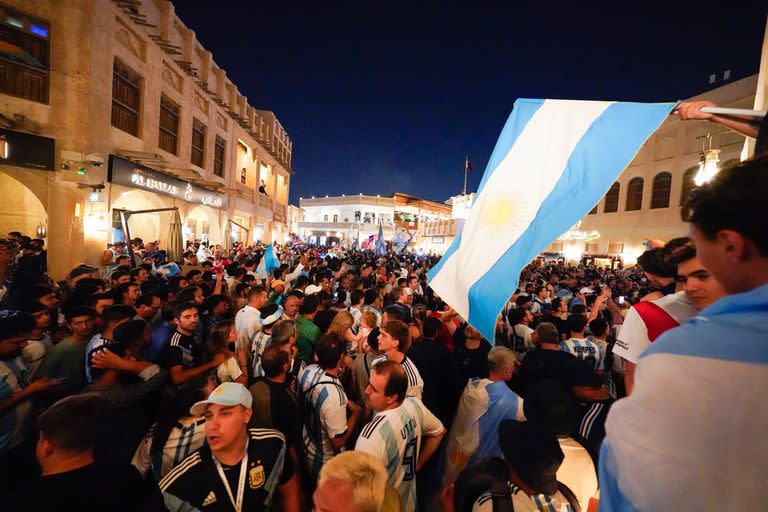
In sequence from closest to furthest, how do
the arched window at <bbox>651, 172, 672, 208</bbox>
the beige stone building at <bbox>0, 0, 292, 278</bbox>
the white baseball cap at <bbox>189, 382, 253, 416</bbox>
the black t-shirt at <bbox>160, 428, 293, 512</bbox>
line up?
the black t-shirt at <bbox>160, 428, 293, 512</bbox> < the white baseball cap at <bbox>189, 382, 253, 416</bbox> < the beige stone building at <bbox>0, 0, 292, 278</bbox> < the arched window at <bbox>651, 172, 672, 208</bbox>

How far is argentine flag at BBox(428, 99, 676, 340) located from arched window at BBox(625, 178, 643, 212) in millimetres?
32579

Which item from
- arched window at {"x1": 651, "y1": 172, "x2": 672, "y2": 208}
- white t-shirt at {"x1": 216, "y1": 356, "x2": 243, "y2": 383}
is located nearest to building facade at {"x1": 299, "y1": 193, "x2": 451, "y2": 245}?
arched window at {"x1": 651, "y1": 172, "x2": 672, "y2": 208}

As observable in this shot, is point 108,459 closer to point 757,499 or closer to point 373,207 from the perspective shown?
point 757,499

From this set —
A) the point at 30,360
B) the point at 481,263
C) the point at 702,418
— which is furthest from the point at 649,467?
the point at 30,360

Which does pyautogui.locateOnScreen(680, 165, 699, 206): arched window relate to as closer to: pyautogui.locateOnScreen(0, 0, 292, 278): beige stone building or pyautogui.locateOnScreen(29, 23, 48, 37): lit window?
pyautogui.locateOnScreen(0, 0, 292, 278): beige stone building

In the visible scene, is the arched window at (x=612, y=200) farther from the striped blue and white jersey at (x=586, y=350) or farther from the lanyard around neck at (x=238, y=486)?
the lanyard around neck at (x=238, y=486)

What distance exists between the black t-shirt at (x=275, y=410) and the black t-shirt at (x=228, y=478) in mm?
429

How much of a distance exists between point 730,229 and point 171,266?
1028cm

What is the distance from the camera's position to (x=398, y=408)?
2.41 m

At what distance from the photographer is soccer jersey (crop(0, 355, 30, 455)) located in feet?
8.20

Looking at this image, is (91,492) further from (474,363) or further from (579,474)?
(474,363)

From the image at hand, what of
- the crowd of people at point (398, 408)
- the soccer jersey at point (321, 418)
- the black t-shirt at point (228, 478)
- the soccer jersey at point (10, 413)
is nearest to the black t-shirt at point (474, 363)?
the crowd of people at point (398, 408)

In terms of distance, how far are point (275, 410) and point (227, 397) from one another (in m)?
0.72

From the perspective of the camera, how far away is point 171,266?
28.5 ft
